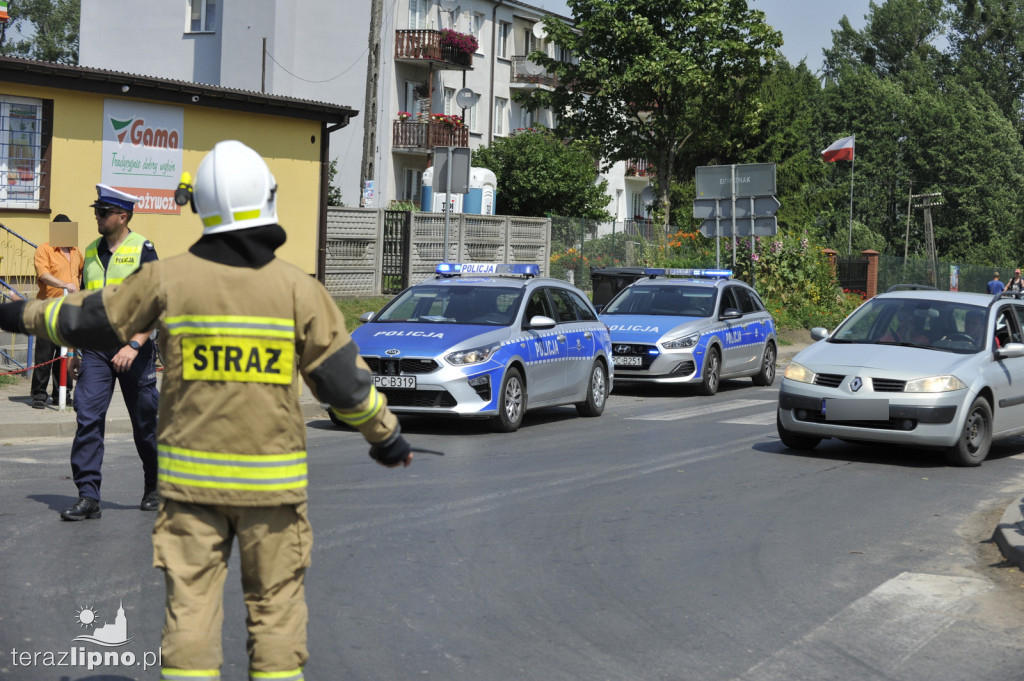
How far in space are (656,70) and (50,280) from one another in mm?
33659

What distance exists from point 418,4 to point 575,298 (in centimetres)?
3667

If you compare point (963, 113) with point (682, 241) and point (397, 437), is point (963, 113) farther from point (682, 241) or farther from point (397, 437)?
point (397, 437)

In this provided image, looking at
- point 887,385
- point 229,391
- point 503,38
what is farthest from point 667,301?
point 503,38

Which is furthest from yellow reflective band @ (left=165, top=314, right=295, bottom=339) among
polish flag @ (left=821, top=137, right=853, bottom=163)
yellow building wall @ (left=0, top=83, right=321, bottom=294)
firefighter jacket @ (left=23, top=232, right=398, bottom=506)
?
polish flag @ (left=821, top=137, right=853, bottom=163)

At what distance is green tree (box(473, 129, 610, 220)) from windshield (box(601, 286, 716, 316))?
82.2 feet

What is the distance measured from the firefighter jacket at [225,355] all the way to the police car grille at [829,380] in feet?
27.7

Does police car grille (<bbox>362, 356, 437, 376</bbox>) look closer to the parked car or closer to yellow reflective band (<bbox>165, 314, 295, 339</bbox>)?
the parked car

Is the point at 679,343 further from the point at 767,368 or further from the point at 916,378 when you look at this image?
the point at 916,378

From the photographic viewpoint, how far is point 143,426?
25.6 feet

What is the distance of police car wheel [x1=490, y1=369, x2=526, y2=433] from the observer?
42.3 feet

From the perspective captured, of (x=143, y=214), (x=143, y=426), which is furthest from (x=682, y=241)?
(x=143, y=426)

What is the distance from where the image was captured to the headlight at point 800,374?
1181 centimetres

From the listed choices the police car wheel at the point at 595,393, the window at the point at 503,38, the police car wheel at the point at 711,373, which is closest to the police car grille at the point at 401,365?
the police car wheel at the point at 595,393

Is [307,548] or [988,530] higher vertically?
[307,548]
